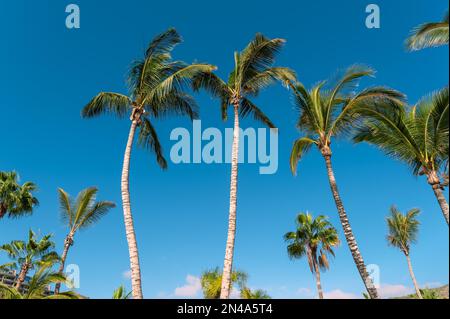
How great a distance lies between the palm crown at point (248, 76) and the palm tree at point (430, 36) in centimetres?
568

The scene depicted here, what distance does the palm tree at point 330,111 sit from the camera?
13.6 m

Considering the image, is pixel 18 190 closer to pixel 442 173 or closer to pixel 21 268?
pixel 21 268

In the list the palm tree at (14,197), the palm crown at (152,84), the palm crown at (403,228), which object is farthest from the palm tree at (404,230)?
the palm tree at (14,197)

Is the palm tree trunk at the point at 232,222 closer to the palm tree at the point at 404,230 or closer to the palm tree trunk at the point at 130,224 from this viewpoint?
the palm tree trunk at the point at 130,224

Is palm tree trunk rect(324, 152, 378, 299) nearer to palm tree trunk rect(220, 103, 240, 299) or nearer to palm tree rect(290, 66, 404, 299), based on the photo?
palm tree rect(290, 66, 404, 299)

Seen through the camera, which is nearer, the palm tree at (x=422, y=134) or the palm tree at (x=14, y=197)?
the palm tree at (x=422, y=134)

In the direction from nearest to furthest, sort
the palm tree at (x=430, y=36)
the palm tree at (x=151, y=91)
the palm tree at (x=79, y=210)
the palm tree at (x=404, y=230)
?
the palm tree at (x=430, y=36) < the palm tree at (x=151, y=91) < the palm tree at (x=79, y=210) < the palm tree at (x=404, y=230)

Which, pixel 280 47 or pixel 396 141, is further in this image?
pixel 280 47

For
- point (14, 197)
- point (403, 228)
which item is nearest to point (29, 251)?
point (14, 197)

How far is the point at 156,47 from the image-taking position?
15641 millimetres

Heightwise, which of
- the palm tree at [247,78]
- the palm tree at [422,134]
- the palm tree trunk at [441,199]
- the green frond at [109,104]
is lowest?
the palm tree trunk at [441,199]

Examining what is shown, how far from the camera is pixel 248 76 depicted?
16641 mm
